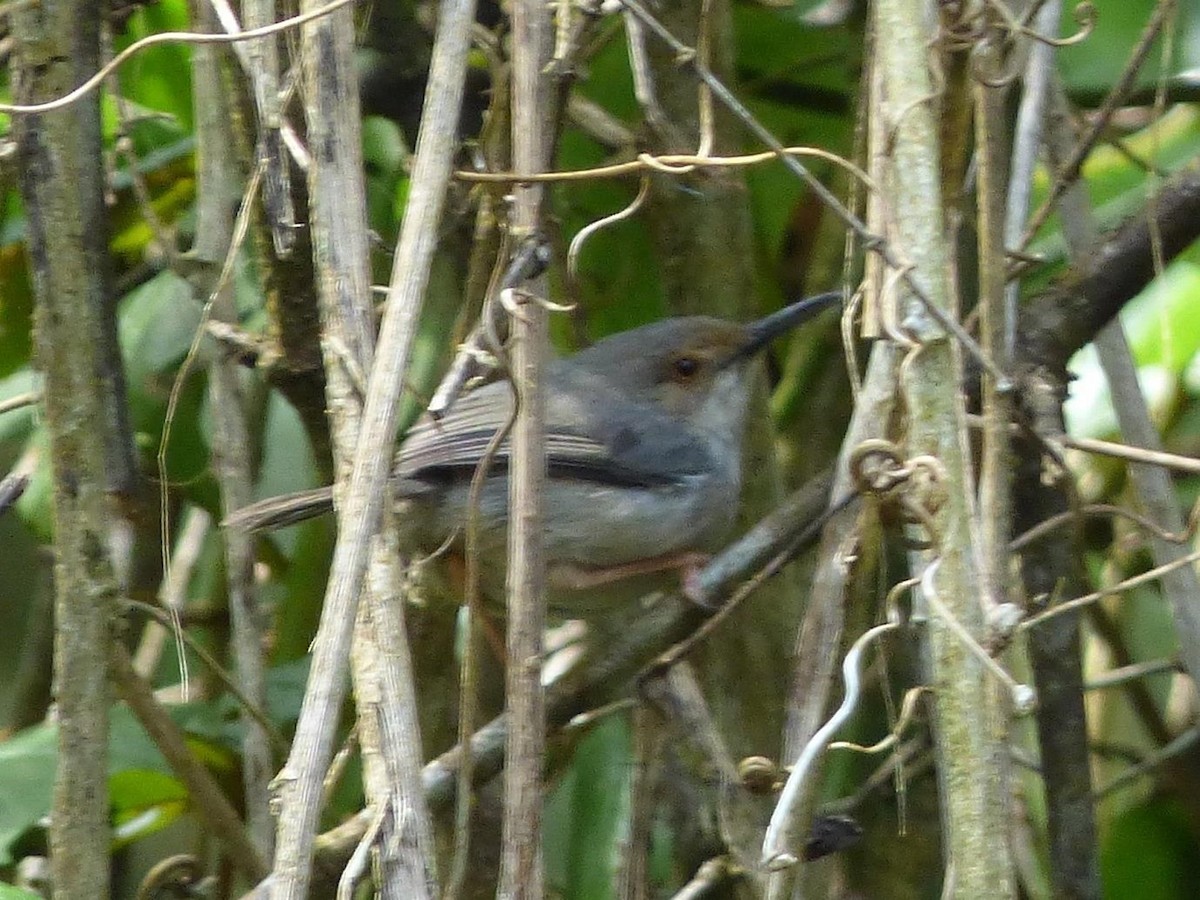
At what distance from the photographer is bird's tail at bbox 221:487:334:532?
8.75 ft

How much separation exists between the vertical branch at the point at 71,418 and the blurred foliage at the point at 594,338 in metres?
0.42

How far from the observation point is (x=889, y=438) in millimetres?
2182

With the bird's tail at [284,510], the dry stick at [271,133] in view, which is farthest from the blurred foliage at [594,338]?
the dry stick at [271,133]

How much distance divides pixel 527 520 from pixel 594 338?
207cm

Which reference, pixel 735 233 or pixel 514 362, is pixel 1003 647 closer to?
pixel 514 362

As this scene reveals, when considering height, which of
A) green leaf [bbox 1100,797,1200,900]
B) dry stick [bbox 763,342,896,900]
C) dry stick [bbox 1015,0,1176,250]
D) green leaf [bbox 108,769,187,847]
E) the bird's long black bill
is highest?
dry stick [bbox 1015,0,1176,250]

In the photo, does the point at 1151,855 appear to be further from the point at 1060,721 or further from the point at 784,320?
the point at 784,320

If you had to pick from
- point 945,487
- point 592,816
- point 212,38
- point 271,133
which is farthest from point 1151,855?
point 212,38

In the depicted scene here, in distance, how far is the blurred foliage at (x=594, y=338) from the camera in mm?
2984

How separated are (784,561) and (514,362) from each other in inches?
21.8

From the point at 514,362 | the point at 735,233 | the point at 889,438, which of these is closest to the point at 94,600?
the point at 514,362

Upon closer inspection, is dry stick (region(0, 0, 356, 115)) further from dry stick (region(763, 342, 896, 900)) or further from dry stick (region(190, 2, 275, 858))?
dry stick (region(763, 342, 896, 900))

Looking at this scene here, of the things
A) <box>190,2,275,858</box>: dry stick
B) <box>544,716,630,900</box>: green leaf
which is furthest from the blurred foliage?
<box>190,2,275,858</box>: dry stick

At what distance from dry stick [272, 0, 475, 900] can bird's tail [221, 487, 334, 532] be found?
942 millimetres
